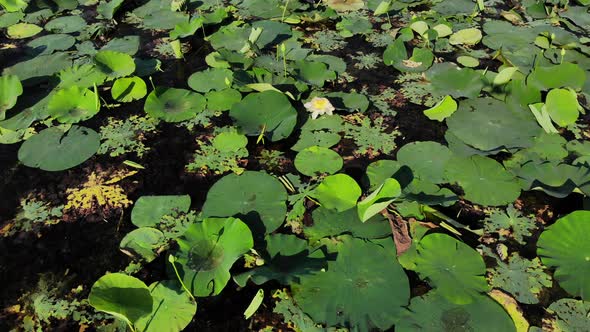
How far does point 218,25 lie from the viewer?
3562mm

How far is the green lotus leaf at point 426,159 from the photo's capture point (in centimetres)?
222

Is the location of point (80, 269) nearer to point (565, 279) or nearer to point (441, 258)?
point (441, 258)

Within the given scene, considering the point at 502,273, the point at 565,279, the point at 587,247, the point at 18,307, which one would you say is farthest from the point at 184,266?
the point at 587,247

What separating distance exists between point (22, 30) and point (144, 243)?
251cm

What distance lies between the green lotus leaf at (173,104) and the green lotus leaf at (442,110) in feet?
4.42

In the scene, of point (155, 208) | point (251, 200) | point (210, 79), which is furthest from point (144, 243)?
point (210, 79)

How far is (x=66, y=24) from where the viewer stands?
3.49 m

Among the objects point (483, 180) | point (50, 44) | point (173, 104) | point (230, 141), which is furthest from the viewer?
point (50, 44)

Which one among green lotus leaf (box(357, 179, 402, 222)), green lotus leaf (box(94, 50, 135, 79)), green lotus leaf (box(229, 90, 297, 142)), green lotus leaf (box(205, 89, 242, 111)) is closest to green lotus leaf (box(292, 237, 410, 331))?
green lotus leaf (box(357, 179, 402, 222))

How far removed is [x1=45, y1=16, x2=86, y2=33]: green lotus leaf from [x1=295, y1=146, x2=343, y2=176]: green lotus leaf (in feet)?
7.48

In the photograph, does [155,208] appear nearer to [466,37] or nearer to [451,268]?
[451,268]

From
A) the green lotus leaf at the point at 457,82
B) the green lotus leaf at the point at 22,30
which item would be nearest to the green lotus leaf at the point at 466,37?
the green lotus leaf at the point at 457,82

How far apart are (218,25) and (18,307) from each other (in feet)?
8.24

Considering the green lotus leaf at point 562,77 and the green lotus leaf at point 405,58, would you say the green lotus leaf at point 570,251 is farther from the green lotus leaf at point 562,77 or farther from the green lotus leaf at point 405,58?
the green lotus leaf at point 405,58
